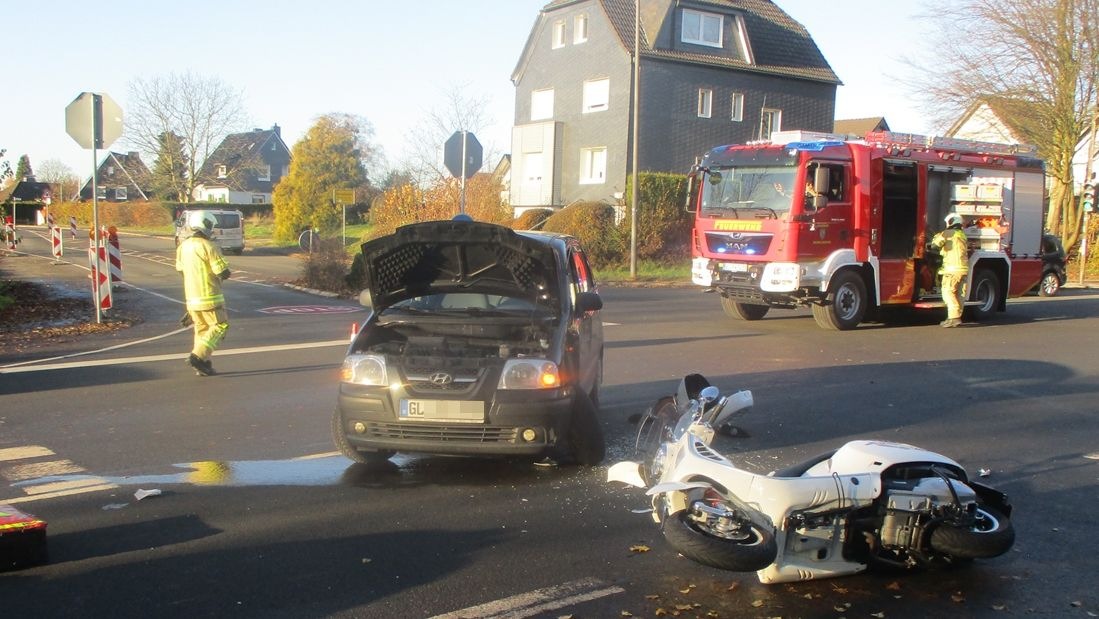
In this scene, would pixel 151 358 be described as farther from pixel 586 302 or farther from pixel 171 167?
pixel 171 167

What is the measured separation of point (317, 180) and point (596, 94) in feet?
49.8

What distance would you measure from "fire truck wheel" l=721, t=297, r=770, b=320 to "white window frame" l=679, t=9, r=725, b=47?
24.2m

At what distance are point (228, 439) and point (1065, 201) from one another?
1324 inches

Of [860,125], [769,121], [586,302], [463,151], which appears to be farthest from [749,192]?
[860,125]

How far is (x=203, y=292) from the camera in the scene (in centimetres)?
1066

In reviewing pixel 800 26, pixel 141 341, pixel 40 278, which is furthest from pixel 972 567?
pixel 800 26

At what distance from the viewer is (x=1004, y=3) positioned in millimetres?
32656

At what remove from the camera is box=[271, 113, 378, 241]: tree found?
4719 centimetres

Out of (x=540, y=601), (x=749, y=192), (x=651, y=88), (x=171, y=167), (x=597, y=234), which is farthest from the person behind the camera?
(x=171, y=167)

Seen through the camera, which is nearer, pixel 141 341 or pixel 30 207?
pixel 141 341

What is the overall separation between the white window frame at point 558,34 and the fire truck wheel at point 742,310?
26.6 meters

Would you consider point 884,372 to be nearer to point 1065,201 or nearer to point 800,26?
point 1065,201

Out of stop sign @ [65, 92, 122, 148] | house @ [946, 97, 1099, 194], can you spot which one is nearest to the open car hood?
stop sign @ [65, 92, 122, 148]

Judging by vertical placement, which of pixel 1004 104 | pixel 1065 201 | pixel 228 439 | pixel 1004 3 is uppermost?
pixel 1004 3
